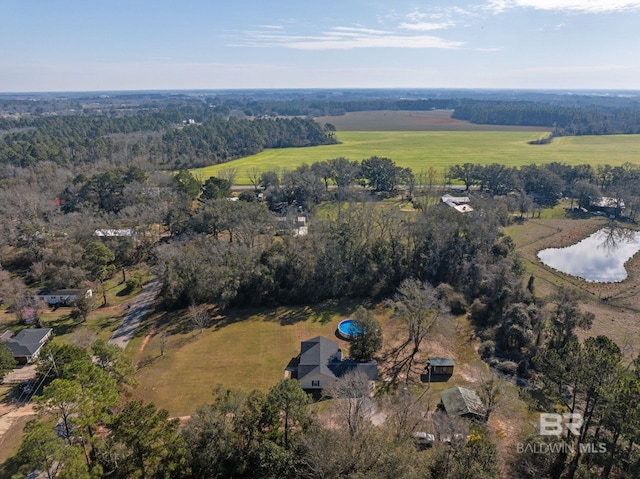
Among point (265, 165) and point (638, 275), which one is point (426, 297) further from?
point (265, 165)

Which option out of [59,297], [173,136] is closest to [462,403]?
[59,297]

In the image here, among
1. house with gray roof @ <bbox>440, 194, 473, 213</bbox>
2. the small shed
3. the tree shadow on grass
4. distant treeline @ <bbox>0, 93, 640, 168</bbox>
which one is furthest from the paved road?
distant treeline @ <bbox>0, 93, 640, 168</bbox>

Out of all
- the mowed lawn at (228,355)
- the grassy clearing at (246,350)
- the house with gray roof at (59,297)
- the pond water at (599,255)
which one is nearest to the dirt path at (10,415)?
the grassy clearing at (246,350)

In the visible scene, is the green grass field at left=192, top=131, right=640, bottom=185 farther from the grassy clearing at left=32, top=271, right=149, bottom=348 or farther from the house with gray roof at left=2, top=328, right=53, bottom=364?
the house with gray roof at left=2, top=328, right=53, bottom=364

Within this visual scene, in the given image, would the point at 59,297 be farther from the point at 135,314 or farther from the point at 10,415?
the point at 10,415

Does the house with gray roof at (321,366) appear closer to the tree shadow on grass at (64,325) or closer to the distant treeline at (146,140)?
the tree shadow on grass at (64,325)
